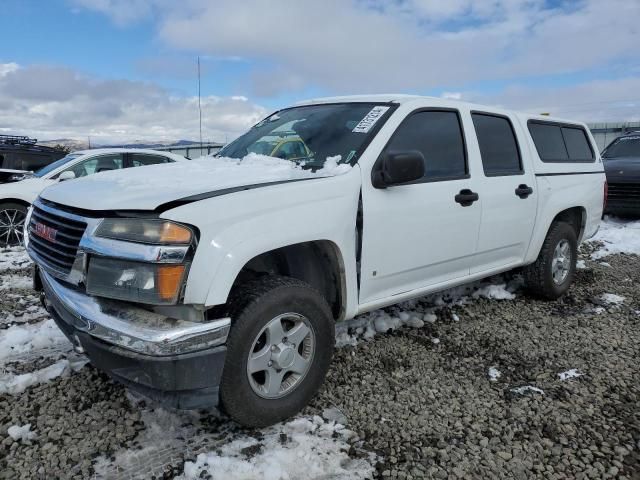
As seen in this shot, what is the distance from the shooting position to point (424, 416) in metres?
2.78

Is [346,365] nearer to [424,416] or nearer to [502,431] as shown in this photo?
[424,416]

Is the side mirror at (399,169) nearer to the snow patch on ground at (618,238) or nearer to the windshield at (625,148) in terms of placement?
the snow patch on ground at (618,238)

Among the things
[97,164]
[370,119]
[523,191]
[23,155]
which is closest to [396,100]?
[370,119]

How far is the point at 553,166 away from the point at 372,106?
2.21 metres

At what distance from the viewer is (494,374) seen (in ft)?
10.9

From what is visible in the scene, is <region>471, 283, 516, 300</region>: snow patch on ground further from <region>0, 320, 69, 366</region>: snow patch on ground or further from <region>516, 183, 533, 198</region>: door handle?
<region>0, 320, 69, 366</region>: snow patch on ground

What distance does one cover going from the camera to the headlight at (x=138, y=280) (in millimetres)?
2180

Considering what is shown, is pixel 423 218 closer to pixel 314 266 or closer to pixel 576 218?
pixel 314 266

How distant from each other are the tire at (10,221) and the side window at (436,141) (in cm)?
624

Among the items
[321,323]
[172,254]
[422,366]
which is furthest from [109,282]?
[422,366]

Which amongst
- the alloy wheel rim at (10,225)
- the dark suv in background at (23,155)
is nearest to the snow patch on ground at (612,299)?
the alloy wheel rim at (10,225)

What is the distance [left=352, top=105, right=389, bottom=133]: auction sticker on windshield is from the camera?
10.6 ft

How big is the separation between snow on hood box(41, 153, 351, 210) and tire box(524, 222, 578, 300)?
8.75 ft

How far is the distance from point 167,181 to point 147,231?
0.53 metres
